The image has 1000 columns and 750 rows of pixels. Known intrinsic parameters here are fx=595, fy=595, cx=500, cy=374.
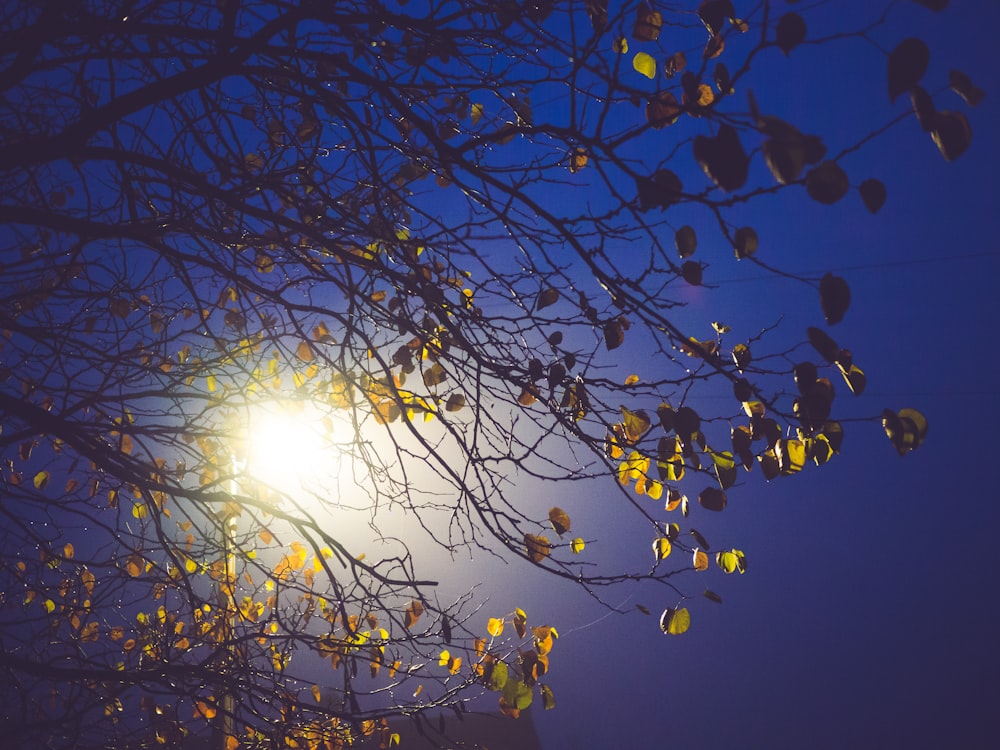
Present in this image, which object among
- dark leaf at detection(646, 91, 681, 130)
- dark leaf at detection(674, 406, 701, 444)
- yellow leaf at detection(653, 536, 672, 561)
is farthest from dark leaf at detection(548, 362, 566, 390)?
dark leaf at detection(646, 91, 681, 130)

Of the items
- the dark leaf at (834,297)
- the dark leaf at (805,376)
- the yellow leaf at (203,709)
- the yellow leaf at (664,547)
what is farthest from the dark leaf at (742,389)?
the yellow leaf at (203,709)

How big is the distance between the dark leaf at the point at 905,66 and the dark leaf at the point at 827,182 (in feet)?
0.56

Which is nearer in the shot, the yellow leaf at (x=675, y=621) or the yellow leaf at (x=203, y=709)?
the yellow leaf at (x=675, y=621)

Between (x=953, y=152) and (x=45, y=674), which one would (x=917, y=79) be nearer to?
(x=953, y=152)

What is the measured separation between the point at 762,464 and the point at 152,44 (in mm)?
3264

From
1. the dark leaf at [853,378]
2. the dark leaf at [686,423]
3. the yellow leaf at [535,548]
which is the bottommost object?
the yellow leaf at [535,548]

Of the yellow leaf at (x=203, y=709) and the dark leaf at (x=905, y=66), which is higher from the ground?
the dark leaf at (x=905, y=66)

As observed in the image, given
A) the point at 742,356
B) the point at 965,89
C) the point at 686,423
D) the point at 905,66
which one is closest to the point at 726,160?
the point at 905,66

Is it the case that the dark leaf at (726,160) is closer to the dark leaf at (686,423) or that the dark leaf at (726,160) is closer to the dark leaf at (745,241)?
the dark leaf at (745,241)

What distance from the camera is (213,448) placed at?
5199 millimetres

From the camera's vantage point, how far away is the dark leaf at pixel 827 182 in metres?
1.36

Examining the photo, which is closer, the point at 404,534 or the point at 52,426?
the point at 52,426

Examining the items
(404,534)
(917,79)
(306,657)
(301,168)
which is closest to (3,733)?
(301,168)

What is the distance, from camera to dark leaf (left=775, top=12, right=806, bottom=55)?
58.2 inches
